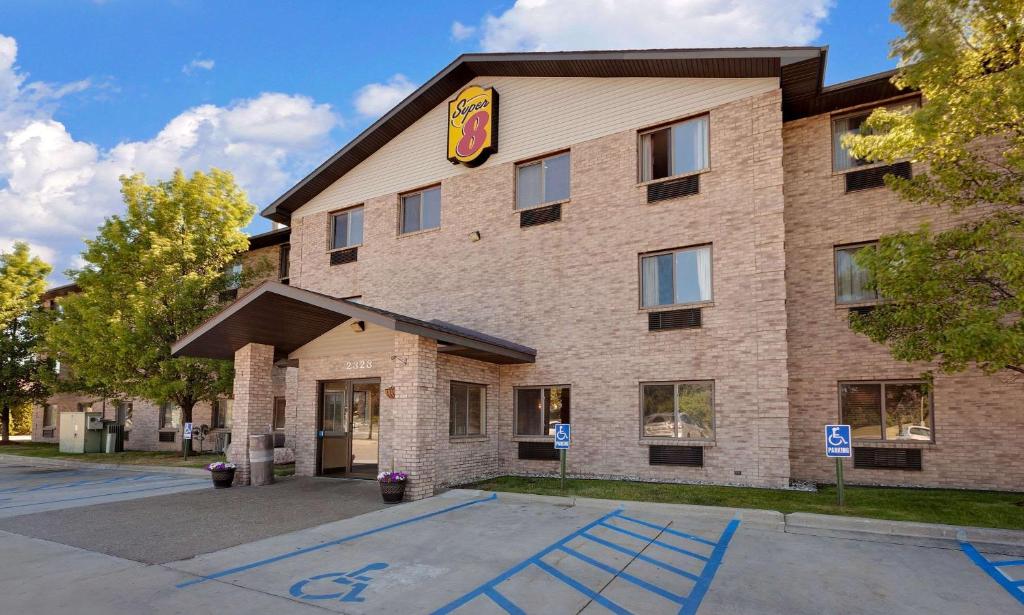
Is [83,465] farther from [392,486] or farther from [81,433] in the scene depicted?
[392,486]

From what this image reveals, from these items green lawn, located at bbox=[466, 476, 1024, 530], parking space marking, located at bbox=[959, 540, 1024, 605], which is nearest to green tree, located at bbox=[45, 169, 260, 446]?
green lawn, located at bbox=[466, 476, 1024, 530]

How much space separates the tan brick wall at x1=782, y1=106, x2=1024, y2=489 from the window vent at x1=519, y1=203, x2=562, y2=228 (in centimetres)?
531

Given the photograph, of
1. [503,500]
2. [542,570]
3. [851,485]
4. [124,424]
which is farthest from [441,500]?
[124,424]

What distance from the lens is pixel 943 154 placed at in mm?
9984

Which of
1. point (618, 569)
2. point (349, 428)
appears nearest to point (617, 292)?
point (349, 428)

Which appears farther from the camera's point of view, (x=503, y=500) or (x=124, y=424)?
(x=124, y=424)

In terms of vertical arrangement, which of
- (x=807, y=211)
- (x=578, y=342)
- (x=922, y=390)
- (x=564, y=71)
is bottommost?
(x=922, y=390)

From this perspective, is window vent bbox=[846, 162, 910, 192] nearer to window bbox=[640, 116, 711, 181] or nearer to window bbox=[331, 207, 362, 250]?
window bbox=[640, 116, 711, 181]

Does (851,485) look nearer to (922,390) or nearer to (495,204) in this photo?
(922,390)

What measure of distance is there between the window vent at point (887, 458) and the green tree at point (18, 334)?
1281 inches

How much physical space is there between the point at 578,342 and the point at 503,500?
452 centimetres

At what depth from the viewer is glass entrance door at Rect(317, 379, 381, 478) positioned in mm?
15078

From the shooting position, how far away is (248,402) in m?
14.5

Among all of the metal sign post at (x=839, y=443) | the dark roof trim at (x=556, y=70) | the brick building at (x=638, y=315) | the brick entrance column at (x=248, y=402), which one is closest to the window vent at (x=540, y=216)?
the brick building at (x=638, y=315)
